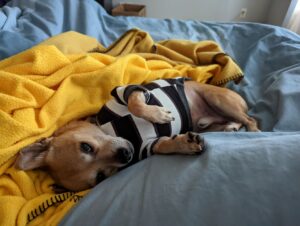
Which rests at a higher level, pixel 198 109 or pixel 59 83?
pixel 59 83

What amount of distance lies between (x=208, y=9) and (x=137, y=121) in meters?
2.75

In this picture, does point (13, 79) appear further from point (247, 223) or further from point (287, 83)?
point (287, 83)

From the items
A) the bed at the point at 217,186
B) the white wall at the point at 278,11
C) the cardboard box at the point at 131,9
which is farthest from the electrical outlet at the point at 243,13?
the bed at the point at 217,186

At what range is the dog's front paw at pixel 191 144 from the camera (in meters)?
0.81

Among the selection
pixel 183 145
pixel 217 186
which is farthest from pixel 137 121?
pixel 217 186

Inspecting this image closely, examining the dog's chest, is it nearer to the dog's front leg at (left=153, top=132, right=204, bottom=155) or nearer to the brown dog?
the brown dog

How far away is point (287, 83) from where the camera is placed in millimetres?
1226

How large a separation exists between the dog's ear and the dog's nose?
0.25 metres

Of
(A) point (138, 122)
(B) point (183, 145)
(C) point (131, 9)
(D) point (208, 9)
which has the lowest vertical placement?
(C) point (131, 9)

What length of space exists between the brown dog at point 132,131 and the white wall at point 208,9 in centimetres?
238

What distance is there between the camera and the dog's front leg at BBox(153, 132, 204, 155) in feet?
2.66

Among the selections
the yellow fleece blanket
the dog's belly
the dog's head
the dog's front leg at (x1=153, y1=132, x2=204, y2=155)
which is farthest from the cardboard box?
the dog's front leg at (x1=153, y1=132, x2=204, y2=155)

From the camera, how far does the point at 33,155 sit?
0.93 meters

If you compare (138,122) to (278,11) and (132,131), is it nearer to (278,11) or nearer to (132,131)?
→ (132,131)
